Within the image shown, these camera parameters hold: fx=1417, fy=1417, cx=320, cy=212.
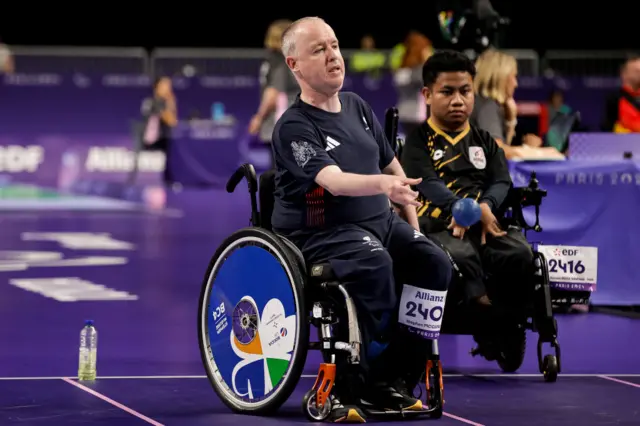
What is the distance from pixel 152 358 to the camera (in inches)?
275

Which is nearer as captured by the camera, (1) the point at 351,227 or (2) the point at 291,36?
(1) the point at 351,227

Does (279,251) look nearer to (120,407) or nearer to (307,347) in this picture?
(307,347)

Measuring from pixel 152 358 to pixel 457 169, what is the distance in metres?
1.76

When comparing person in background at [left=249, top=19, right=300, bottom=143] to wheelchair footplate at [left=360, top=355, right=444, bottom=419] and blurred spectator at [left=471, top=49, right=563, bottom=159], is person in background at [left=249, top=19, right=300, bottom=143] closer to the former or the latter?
blurred spectator at [left=471, top=49, right=563, bottom=159]

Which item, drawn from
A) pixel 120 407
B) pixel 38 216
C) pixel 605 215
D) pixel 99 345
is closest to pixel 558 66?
pixel 38 216

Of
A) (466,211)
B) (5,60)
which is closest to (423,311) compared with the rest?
(466,211)

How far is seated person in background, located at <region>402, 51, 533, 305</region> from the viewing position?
6.45 m

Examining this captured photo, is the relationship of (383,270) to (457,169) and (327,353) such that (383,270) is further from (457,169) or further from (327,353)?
(457,169)

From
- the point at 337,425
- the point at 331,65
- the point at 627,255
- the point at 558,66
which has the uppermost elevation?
the point at 558,66

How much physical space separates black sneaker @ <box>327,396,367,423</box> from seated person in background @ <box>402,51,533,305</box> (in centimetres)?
133

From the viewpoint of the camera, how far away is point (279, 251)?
535 cm

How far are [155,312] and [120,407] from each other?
3035 mm

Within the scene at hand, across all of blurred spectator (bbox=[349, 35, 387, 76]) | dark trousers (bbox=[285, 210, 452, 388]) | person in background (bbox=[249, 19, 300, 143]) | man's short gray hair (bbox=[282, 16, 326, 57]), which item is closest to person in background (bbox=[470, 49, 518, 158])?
dark trousers (bbox=[285, 210, 452, 388])

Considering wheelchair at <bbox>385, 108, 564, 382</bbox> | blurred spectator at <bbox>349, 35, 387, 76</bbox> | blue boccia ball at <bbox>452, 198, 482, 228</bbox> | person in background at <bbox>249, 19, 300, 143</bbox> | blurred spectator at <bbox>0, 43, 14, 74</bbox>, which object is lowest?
wheelchair at <bbox>385, 108, 564, 382</bbox>
